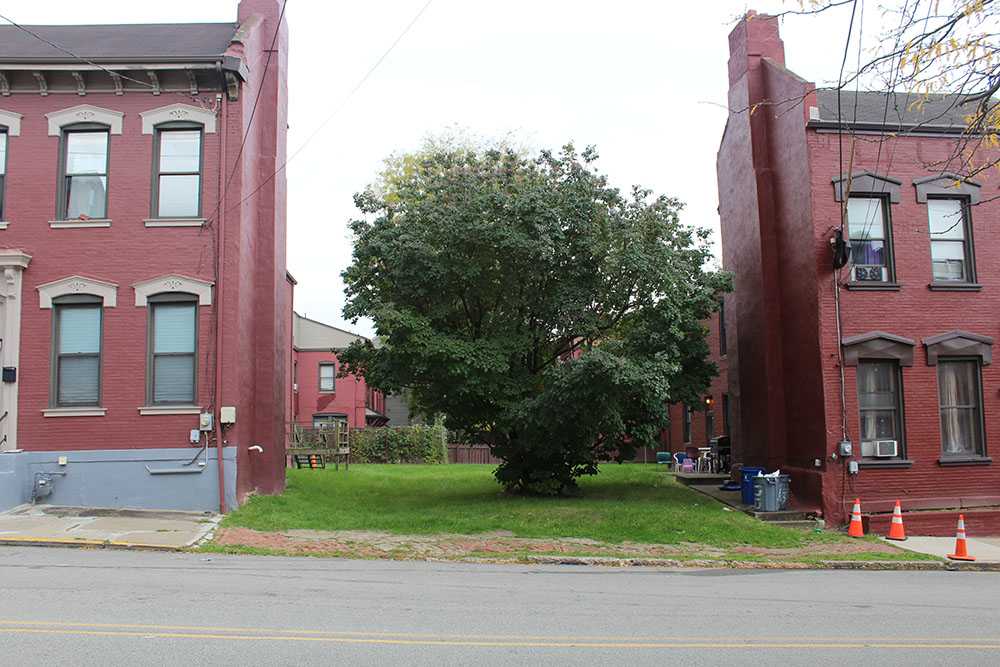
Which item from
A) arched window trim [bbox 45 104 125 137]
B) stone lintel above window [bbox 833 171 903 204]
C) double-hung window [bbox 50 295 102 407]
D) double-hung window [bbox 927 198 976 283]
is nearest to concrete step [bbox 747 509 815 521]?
double-hung window [bbox 927 198 976 283]

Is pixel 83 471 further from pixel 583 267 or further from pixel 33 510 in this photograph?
pixel 583 267

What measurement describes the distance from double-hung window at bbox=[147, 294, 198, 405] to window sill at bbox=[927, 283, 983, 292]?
48.9 ft

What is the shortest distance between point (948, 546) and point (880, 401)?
10.4ft

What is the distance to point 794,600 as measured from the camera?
10039 mm

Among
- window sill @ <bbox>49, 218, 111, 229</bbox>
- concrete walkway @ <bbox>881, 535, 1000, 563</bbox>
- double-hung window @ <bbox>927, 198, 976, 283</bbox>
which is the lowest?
concrete walkway @ <bbox>881, 535, 1000, 563</bbox>

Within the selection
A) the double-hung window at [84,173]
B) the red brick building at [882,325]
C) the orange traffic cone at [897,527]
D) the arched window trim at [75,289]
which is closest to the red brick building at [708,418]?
the red brick building at [882,325]

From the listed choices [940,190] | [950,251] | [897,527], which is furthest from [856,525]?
[940,190]

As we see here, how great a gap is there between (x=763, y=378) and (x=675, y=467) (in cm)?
1308

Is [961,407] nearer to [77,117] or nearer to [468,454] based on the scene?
[77,117]

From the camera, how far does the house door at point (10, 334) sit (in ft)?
53.4

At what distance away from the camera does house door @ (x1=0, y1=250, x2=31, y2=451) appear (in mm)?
16266

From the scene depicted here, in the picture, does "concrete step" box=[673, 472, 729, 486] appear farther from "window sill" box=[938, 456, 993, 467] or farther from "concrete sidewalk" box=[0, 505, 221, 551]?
"concrete sidewalk" box=[0, 505, 221, 551]

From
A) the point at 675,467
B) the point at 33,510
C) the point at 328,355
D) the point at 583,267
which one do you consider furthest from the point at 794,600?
the point at 328,355

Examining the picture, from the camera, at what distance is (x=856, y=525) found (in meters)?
16.1
